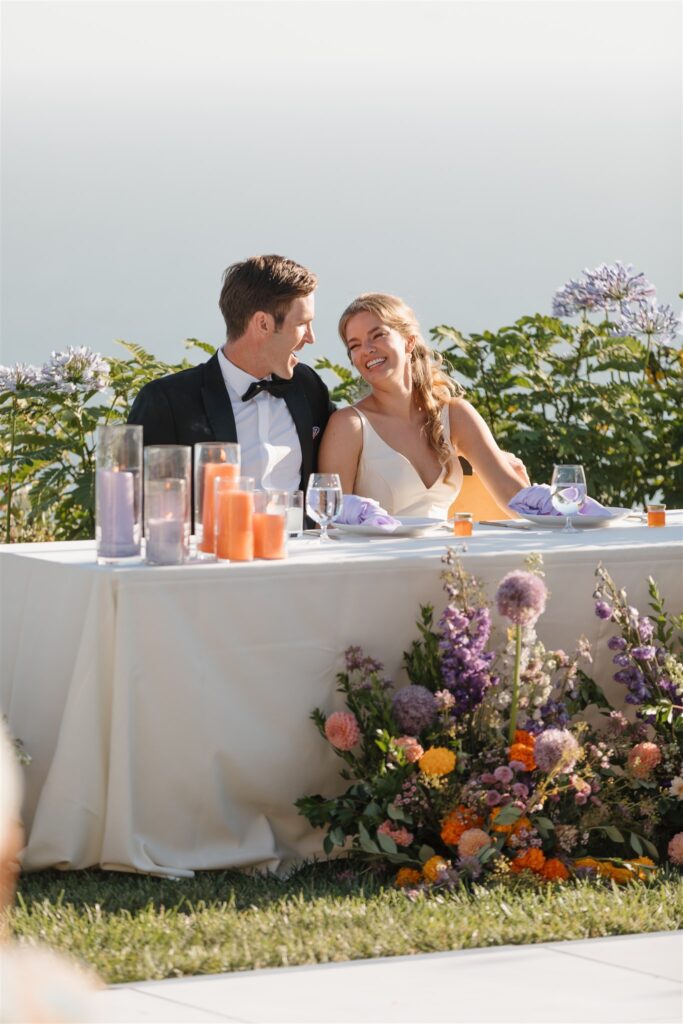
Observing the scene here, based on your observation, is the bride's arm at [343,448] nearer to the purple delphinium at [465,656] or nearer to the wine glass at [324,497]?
the wine glass at [324,497]

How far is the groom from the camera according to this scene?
4824mm

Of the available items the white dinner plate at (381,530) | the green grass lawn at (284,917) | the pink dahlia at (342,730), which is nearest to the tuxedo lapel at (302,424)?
the white dinner plate at (381,530)

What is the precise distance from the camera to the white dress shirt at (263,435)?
4.89 m

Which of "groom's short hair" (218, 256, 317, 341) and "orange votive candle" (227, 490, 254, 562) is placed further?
"groom's short hair" (218, 256, 317, 341)

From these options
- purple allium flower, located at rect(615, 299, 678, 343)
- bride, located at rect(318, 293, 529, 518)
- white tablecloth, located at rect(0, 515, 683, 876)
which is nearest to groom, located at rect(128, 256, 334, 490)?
bride, located at rect(318, 293, 529, 518)

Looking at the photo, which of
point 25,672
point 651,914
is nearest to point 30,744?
point 25,672

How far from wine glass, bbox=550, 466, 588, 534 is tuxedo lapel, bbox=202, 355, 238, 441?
1.21m

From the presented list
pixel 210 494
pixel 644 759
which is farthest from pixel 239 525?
pixel 644 759

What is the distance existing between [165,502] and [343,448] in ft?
5.49

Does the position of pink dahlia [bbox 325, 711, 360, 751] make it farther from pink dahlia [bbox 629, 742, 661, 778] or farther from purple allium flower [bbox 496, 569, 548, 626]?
pink dahlia [bbox 629, 742, 661, 778]

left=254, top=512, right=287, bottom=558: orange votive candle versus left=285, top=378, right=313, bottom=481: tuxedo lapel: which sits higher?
left=285, top=378, right=313, bottom=481: tuxedo lapel

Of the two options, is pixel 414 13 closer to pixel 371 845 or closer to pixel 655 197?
pixel 655 197

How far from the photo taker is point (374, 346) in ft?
16.3

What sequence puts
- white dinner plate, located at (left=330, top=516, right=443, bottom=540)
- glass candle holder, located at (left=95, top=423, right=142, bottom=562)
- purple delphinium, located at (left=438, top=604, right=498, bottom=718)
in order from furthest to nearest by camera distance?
white dinner plate, located at (left=330, top=516, right=443, bottom=540) → purple delphinium, located at (left=438, top=604, right=498, bottom=718) → glass candle holder, located at (left=95, top=423, right=142, bottom=562)
